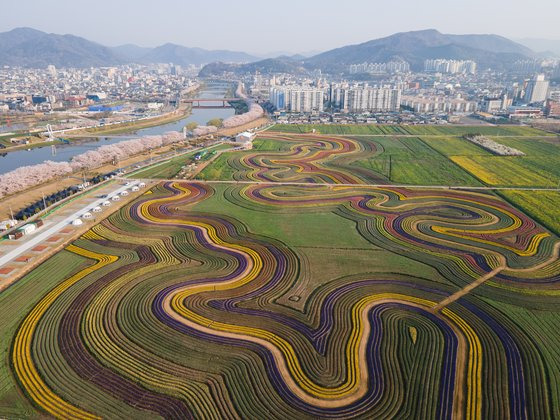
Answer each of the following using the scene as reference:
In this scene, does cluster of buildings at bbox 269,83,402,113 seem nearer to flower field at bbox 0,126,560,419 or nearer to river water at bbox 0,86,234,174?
river water at bbox 0,86,234,174

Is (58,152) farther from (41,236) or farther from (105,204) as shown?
(41,236)

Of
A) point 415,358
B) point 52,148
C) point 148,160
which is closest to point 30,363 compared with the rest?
point 415,358

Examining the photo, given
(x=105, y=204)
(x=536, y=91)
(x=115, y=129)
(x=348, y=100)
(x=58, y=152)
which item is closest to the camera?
(x=105, y=204)

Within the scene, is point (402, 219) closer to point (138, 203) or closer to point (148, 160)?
point (138, 203)

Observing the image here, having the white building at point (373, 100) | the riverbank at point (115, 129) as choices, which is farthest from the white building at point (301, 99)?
the riverbank at point (115, 129)

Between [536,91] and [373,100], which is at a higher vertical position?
[536,91]

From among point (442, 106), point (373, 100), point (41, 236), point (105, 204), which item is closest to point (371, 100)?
point (373, 100)
